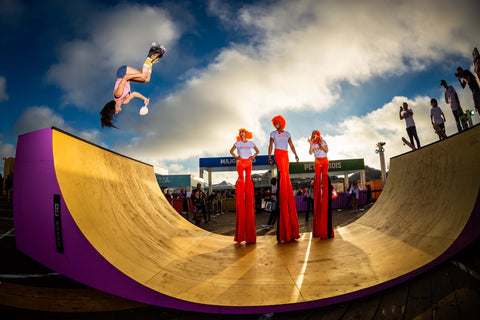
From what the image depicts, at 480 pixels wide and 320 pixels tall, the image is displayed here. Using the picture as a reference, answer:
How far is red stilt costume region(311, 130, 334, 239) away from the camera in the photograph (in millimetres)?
4379

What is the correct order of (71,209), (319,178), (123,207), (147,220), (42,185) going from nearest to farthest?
(71,209) → (42,185) → (123,207) → (147,220) → (319,178)

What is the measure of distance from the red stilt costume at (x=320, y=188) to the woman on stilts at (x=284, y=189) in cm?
51

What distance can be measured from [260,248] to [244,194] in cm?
119

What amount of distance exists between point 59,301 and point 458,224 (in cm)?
433

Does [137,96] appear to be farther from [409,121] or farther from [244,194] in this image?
[409,121]

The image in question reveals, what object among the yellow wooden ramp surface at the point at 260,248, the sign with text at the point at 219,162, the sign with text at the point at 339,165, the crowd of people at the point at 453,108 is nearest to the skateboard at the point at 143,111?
the yellow wooden ramp surface at the point at 260,248

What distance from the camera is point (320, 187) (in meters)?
4.57

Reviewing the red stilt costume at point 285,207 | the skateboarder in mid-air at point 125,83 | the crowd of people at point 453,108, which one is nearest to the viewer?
the skateboarder in mid-air at point 125,83

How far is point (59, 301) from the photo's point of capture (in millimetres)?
1952

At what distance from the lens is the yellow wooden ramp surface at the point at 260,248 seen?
192cm

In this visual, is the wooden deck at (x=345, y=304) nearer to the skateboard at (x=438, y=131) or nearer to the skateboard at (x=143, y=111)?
the skateboard at (x=143, y=111)

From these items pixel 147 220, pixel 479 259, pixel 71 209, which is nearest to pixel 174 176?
pixel 147 220

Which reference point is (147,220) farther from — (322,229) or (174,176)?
(174,176)

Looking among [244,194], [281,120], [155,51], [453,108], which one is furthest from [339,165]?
[155,51]
